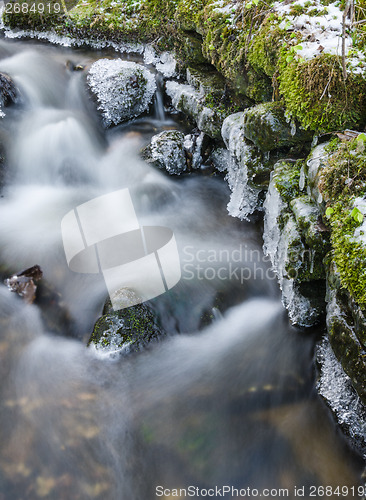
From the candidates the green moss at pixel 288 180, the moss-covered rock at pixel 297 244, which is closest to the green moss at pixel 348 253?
the moss-covered rock at pixel 297 244

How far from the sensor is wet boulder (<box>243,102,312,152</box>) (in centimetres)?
440

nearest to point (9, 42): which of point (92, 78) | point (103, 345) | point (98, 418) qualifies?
point (92, 78)

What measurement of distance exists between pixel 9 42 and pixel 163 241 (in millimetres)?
7958

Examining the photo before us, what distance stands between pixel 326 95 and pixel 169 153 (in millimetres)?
3499

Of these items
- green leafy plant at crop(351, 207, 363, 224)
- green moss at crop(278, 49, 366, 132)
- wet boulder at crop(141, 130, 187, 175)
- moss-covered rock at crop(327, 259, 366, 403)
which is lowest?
moss-covered rock at crop(327, 259, 366, 403)

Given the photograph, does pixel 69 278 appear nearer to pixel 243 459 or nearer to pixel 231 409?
pixel 231 409

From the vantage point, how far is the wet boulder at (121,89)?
7379 mm

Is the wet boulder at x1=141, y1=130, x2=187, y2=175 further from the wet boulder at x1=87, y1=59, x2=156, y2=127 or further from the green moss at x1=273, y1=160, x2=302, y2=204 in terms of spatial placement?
the green moss at x1=273, y1=160, x2=302, y2=204

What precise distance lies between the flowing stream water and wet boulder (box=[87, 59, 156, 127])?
7.40 feet

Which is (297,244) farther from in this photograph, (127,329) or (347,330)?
(127,329)

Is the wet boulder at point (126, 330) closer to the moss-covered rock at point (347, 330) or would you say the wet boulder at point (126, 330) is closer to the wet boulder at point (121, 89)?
the moss-covered rock at point (347, 330)

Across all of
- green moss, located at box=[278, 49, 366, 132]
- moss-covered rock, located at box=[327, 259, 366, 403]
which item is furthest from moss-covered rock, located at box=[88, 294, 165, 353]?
green moss, located at box=[278, 49, 366, 132]

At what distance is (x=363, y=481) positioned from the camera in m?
3.01

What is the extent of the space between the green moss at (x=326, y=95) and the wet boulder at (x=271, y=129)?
441mm
